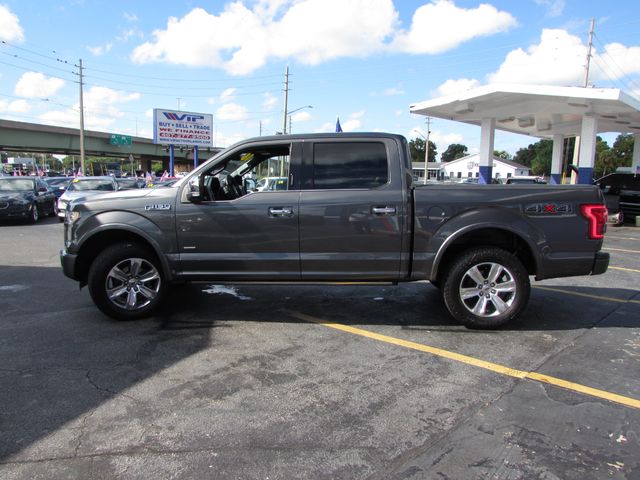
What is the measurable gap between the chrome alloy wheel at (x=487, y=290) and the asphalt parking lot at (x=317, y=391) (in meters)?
0.27

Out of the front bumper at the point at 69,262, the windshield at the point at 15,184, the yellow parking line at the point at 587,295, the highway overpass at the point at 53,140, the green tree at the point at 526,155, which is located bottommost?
the yellow parking line at the point at 587,295

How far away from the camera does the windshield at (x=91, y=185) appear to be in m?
17.2

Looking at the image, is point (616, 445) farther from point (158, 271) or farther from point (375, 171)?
point (158, 271)

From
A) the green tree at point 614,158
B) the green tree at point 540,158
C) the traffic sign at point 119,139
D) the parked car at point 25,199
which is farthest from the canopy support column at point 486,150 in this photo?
the green tree at point 540,158

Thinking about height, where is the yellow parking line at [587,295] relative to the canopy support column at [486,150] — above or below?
below

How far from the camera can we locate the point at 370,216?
196 inches

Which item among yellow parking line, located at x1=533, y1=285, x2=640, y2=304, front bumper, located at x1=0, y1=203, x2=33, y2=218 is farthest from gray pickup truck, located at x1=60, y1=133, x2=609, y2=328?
front bumper, located at x1=0, y1=203, x2=33, y2=218

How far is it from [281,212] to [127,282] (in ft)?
6.35

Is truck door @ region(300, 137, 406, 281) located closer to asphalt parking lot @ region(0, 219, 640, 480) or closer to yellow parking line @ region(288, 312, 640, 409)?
yellow parking line @ region(288, 312, 640, 409)

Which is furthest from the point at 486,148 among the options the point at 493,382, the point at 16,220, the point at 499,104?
the point at 493,382

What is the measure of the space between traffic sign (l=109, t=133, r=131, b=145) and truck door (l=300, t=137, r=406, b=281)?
232 feet

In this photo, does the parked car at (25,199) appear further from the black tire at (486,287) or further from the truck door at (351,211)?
the black tire at (486,287)

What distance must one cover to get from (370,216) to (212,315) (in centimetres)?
226

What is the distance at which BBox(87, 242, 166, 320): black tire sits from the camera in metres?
5.24
